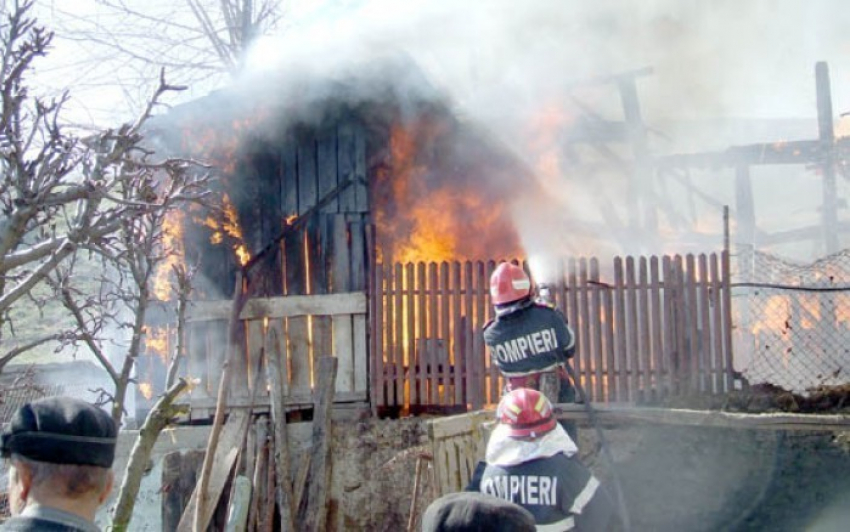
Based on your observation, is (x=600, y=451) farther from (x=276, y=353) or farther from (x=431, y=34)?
(x=431, y=34)

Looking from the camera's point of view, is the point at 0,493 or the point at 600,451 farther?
the point at 0,493

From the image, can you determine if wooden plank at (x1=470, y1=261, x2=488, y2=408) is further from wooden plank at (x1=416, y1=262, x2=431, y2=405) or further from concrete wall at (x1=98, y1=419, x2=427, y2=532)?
concrete wall at (x1=98, y1=419, x2=427, y2=532)

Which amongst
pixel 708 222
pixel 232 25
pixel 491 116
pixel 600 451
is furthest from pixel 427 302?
pixel 708 222

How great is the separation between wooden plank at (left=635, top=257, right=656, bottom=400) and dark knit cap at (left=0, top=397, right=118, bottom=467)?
7653 mm

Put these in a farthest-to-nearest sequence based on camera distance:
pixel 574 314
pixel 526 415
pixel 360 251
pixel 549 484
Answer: pixel 360 251 < pixel 574 314 < pixel 526 415 < pixel 549 484

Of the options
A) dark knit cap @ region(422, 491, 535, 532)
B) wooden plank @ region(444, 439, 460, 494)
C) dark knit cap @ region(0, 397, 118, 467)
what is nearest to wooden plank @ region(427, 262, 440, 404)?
wooden plank @ region(444, 439, 460, 494)

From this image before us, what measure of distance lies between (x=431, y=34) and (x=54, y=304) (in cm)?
1766

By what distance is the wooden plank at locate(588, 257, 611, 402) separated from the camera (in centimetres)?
945

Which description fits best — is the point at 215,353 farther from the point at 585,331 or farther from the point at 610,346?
the point at 610,346

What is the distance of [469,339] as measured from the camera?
9734 millimetres

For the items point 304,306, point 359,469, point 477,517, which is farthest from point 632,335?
point 477,517

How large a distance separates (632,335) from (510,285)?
3256 millimetres

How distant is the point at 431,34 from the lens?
12.9m

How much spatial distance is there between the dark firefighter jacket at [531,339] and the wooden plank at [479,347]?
2954 mm
